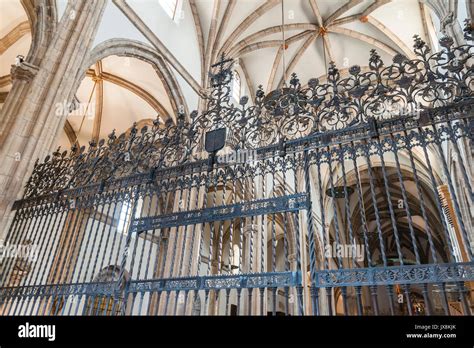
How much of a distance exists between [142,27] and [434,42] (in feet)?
29.1

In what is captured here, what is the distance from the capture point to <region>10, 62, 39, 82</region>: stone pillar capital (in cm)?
571

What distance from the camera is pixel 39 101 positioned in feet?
18.7

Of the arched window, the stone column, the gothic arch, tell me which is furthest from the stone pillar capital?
the arched window

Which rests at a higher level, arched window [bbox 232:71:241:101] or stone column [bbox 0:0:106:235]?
arched window [bbox 232:71:241:101]

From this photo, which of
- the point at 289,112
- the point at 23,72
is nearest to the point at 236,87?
the point at 23,72

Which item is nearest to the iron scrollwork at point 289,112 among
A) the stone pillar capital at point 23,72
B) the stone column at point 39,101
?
the stone column at point 39,101

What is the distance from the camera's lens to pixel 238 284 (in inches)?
→ 118

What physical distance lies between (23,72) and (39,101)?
22.7 inches

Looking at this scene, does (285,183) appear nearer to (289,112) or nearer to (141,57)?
(289,112)

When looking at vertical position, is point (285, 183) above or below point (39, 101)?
below

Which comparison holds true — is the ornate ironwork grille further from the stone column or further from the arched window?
the arched window

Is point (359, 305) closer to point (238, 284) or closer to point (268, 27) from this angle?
point (238, 284)
